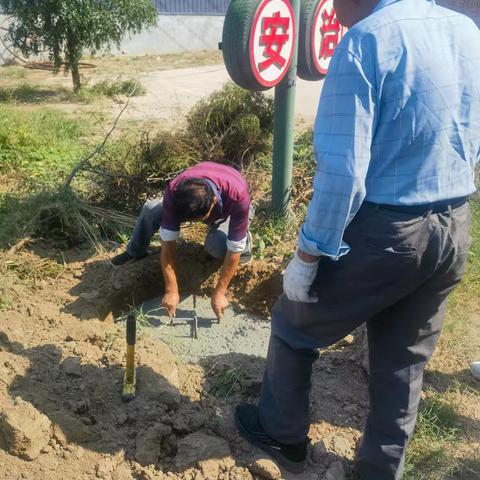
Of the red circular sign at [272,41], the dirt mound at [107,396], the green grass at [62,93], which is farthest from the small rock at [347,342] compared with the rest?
the green grass at [62,93]

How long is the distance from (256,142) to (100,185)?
1.50 m

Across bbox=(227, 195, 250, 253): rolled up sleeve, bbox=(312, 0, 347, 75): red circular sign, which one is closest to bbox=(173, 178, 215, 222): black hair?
bbox=(227, 195, 250, 253): rolled up sleeve

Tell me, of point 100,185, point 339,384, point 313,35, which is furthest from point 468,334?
point 100,185

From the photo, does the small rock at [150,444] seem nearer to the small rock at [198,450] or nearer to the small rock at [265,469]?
the small rock at [198,450]

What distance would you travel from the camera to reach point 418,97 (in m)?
1.70

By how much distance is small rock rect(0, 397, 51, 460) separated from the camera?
2227 mm

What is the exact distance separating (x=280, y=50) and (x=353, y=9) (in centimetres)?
183

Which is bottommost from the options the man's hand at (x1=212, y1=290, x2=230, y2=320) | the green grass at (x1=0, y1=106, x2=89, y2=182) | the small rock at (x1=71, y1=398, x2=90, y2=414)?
the small rock at (x1=71, y1=398, x2=90, y2=414)

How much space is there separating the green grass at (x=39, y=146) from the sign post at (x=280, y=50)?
203 cm

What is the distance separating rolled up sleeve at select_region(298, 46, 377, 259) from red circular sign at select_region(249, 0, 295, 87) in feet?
6.07

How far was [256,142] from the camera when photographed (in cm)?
525

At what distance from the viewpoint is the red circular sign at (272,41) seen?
3457 millimetres

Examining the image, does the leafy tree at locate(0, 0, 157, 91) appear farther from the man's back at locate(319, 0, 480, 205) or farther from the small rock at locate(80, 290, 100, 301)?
the man's back at locate(319, 0, 480, 205)

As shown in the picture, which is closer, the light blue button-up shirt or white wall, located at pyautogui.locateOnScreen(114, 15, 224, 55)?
the light blue button-up shirt
